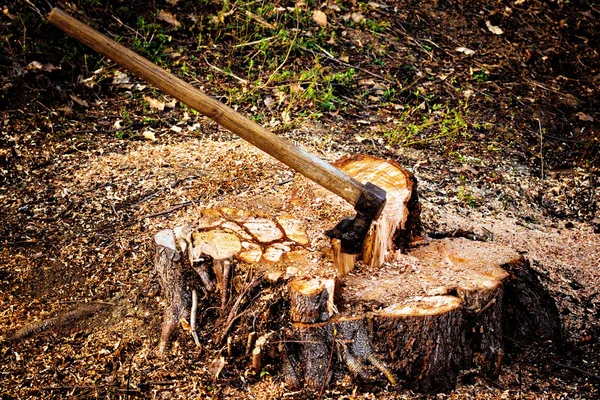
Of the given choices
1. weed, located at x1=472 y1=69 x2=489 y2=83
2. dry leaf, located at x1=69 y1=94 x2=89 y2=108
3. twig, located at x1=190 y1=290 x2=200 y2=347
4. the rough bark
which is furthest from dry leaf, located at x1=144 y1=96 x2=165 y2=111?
weed, located at x1=472 y1=69 x2=489 y2=83

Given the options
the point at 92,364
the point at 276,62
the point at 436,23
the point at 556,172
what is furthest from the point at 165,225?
the point at 436,23

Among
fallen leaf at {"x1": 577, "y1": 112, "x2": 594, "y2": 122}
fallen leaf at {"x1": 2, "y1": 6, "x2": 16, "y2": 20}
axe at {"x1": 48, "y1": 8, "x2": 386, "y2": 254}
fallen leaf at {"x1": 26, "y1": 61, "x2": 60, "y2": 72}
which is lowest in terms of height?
fallen leaf at {"x1": 26, "y1": 61, "x2": 60, "y2": 72}

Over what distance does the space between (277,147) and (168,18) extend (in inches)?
150

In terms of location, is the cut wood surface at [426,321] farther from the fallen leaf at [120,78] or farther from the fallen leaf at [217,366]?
the fallen leaf at [120,78]

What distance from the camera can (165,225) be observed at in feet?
11.2

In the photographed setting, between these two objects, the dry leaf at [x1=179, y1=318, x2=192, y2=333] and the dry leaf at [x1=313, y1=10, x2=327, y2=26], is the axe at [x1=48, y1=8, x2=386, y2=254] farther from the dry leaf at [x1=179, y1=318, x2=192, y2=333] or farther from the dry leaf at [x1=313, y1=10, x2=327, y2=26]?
the dry leaf at [x1=313, y1=10, x2=327, y2=26]

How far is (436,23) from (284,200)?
4.60 metres

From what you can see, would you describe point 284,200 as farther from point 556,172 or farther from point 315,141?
point 556,172

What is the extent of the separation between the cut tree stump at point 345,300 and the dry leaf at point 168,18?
12.1 ft

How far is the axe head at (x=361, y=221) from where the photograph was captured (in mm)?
2582

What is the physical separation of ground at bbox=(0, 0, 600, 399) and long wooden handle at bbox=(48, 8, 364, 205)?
0.86 metres

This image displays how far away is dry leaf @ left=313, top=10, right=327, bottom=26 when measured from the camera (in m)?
6.16

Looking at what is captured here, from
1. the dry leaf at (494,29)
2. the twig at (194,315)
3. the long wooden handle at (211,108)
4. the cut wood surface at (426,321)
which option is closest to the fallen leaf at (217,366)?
the twig at (194,315)

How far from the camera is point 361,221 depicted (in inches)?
104
